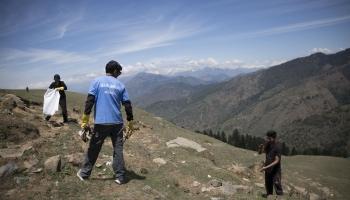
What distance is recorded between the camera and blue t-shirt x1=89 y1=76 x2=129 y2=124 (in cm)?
995

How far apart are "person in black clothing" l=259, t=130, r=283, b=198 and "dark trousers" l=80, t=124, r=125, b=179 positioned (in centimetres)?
610

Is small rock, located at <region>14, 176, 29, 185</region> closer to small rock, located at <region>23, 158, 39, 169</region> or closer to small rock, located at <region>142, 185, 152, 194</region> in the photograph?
small rock, located at <region>23, 158, 39, 169</region>

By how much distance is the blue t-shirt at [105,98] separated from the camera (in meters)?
9.95

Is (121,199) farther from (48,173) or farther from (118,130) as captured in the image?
(48,173)

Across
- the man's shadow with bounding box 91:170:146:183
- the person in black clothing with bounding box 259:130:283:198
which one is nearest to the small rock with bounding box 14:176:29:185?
the man's shadow with bounding box 91:170:146:183

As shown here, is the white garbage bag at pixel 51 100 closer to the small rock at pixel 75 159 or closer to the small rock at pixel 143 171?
the small rock at pixel 75 159

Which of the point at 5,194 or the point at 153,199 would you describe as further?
the point at 153,199

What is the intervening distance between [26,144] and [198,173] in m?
8.03

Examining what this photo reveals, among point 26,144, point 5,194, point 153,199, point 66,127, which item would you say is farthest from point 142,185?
point 66,127

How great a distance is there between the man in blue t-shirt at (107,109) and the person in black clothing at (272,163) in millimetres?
6248

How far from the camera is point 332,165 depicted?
59.6 meters

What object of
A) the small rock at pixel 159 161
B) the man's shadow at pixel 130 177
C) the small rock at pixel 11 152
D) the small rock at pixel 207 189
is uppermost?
the small rock at pixel 11 152

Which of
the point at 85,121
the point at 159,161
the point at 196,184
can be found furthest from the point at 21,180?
the point at 159,161

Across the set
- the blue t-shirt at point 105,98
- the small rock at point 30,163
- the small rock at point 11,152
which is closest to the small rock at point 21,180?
the small rock at point 30,163
